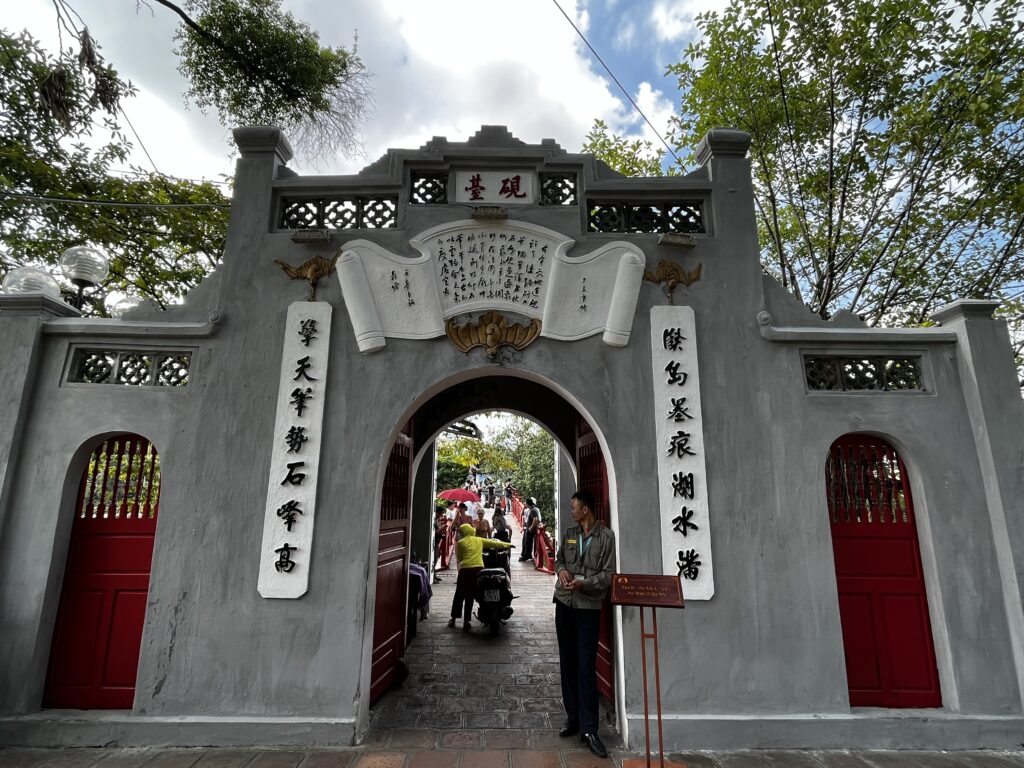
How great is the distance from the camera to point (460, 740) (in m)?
3.80

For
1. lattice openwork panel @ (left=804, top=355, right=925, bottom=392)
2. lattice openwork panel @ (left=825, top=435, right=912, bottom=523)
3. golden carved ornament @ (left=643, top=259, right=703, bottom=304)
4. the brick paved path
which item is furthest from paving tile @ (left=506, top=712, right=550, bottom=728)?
golden carved ornament @ (left=643, top=259, right=703, bottom=304)

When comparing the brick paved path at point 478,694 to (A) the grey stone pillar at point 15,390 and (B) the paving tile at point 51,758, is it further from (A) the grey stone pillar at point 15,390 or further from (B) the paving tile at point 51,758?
(A) the grey stone pillar at point 15,390

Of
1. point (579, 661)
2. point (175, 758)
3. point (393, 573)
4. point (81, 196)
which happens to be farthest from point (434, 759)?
point (81, 196)

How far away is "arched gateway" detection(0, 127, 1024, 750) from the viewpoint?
3.80m

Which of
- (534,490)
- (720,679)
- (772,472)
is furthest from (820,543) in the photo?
(534,490)

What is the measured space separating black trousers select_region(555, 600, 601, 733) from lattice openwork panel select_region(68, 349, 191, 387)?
366cm

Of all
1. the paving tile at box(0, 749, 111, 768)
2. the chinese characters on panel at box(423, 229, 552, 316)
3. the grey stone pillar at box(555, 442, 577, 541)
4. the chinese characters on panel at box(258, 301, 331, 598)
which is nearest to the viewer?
the paving tile at box(0, 749, 111, 768)

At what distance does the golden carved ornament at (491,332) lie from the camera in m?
4.37

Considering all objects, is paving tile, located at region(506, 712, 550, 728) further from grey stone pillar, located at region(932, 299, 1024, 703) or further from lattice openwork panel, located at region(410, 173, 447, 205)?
lattice openwork panel, located at region(410, 173, 447, 205)

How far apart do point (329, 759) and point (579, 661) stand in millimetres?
1826

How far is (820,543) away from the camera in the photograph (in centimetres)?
403

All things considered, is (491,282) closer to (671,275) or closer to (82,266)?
(671,275)

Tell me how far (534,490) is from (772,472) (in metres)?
13.4

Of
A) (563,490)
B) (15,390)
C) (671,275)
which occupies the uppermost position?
(671,275)
